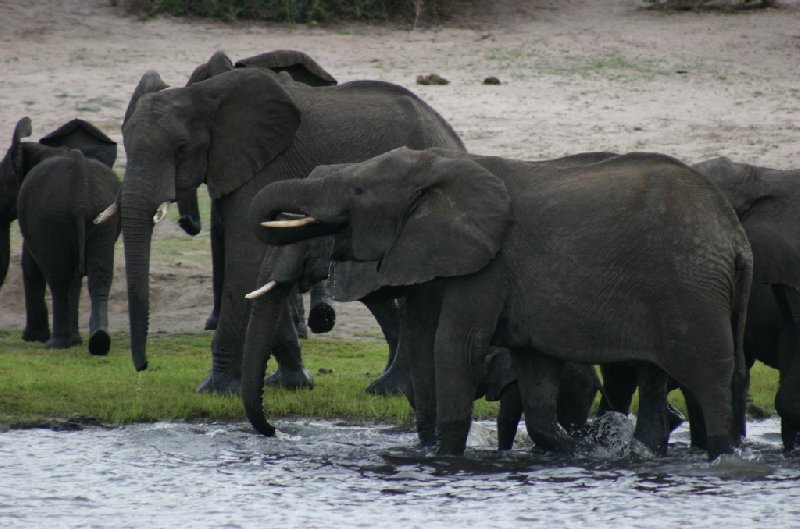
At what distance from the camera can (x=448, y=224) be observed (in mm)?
7824

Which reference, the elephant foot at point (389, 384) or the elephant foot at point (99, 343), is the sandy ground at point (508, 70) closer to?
the elephant foot at point (99, 343)

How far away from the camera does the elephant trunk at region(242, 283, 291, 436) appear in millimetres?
8344

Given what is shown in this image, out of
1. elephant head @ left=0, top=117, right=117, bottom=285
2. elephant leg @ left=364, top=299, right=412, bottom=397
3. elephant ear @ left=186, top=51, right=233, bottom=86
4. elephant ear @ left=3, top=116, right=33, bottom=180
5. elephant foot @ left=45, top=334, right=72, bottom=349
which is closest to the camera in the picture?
elephant leg @ left=364, top=299, right=412, bottom=397

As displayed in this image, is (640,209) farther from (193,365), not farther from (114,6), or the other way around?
(114,6)

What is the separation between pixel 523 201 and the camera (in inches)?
309

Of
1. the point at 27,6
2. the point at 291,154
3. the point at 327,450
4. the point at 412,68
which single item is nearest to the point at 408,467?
the point at 327,450

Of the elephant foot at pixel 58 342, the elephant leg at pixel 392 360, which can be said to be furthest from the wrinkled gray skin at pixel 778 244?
the elephant foot at pixel 58 342

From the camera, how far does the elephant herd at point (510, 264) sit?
24.8ft

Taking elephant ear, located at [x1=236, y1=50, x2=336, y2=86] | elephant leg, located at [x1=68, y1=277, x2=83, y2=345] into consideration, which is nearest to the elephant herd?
elephant ear, located at [x1=236, y1=50, x2=336, y2=86]

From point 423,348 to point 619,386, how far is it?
3.86 feet

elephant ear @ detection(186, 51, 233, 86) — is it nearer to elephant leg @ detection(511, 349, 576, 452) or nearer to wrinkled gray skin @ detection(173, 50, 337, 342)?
wrinkled gray skin @ detection(173, 50, 337, 342)

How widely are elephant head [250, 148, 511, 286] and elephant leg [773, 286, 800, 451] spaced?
1.53 meters

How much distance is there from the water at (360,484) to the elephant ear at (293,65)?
12.3 ft

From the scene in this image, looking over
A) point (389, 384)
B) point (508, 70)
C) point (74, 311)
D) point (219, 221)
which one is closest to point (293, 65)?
point (219, 221)
